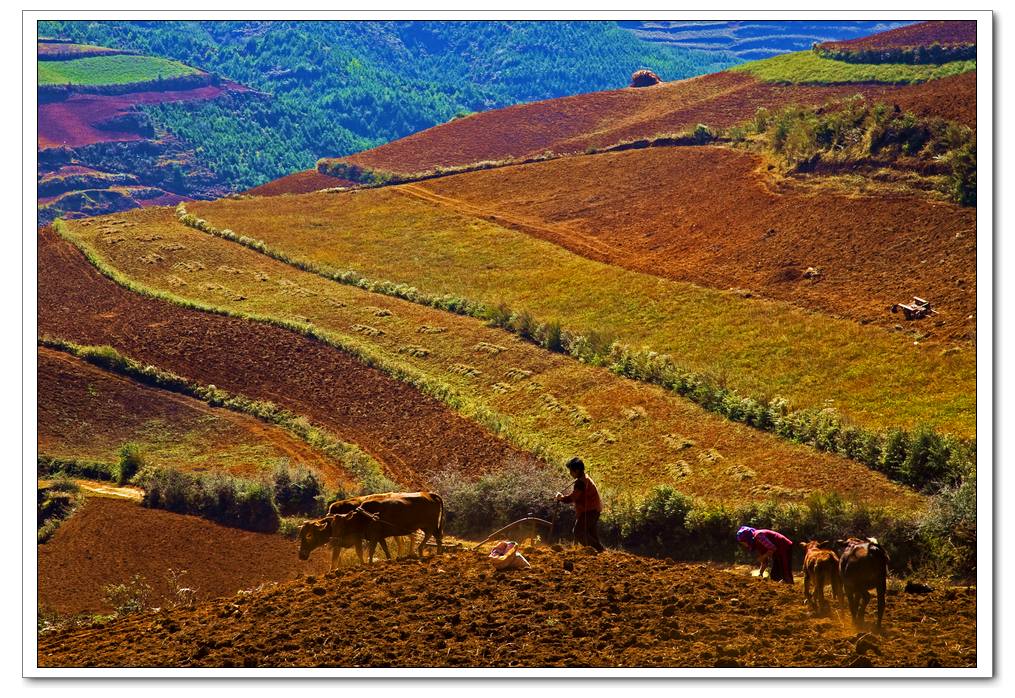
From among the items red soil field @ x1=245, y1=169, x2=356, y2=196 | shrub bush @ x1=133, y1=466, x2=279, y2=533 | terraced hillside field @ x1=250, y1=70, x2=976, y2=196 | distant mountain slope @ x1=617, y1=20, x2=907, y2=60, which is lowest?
shrub bush @ x1=133, y1=466, x2=279, y2=533

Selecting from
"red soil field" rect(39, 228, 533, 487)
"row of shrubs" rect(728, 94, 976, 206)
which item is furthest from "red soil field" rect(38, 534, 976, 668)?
"row of shrubs" rect(728, 94, 976, 206)

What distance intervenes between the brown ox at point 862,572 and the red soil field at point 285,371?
14.1m

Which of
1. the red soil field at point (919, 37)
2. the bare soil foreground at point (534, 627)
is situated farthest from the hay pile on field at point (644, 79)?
the bare soil foreground at point (534, 627)

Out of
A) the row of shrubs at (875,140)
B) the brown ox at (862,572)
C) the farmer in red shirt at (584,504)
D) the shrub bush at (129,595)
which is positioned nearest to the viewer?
→ the brown ox at (862,572)

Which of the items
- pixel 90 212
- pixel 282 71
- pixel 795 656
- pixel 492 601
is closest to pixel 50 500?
pixel 492 601

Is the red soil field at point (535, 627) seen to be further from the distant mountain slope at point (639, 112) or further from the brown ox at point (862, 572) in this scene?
the distant mountain slope at point (639, 112)

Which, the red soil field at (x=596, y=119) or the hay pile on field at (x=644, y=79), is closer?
the red soil field at (x=596, y=119)

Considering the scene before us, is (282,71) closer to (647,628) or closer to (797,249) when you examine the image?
(797,249)

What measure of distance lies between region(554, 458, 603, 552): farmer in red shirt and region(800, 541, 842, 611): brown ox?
144 inches

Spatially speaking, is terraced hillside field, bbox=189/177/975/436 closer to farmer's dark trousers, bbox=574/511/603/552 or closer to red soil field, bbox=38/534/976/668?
farmer's dark trousers, bbox=574/511/603/552

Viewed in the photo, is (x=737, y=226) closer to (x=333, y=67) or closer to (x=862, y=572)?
(x=862, y=572)

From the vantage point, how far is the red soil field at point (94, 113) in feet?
328

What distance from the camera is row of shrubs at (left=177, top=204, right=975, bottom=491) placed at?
82.3ft

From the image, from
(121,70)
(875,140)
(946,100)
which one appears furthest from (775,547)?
(121,70)
